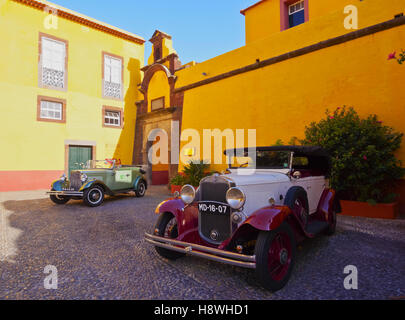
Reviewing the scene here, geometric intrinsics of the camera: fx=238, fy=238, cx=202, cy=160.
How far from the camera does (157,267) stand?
9.26ft

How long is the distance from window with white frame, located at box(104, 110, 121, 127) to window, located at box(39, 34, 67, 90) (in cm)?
234

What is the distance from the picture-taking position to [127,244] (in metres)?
3.61

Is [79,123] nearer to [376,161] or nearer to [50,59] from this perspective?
[50,59]

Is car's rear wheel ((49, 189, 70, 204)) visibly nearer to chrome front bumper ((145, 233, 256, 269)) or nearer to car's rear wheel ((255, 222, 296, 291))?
chrome front bumper ((145, 233, 256, 269))

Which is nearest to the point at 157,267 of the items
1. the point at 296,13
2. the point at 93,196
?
the point at 93,196

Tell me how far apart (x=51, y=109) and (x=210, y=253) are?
1157cm

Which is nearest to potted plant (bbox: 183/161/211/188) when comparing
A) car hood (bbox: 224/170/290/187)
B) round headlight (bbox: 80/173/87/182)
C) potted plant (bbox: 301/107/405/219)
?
round headlight (bbox: 80/173/87/182)

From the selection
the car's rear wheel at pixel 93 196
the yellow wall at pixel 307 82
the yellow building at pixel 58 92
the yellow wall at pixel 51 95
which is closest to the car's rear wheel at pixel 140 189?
the car's rear wheel at pixel 93 196

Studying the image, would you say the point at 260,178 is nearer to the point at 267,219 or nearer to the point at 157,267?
the point at 267,219

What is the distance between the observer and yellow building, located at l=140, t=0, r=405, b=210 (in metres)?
5.57

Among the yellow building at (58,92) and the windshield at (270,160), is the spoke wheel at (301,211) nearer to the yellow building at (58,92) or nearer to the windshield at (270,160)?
the windshield at (270,160)

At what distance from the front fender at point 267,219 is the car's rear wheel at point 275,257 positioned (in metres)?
0.10
